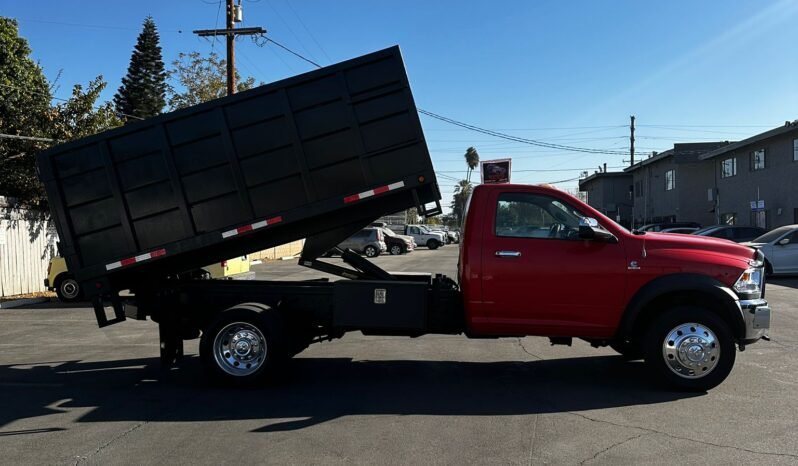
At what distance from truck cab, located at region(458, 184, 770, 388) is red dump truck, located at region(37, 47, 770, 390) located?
1cm

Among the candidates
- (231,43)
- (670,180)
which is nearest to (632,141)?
(670,180)

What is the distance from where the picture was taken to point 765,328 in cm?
639

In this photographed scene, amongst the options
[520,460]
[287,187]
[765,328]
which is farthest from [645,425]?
[287,187]

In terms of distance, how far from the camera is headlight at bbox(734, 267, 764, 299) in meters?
6.36

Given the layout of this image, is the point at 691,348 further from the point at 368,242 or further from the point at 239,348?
the point at 368,242

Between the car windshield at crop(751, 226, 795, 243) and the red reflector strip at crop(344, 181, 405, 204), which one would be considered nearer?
the red reflector strip at crop(344, 181, 405, 204)

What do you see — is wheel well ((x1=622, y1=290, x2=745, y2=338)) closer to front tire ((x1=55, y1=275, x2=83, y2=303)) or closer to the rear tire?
the rear tire

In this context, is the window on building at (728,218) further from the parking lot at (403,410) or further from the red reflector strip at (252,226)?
the red reflector strip at (252,226)

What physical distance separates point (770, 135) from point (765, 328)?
2615 centimetres

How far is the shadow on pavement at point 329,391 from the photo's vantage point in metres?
5.83

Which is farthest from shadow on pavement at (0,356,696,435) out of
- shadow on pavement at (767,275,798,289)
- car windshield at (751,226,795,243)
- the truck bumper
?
car windshield at (751,226,795,243)

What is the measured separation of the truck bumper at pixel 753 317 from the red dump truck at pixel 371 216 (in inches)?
0.5

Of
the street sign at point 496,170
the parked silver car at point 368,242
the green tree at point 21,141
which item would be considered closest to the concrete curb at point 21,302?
the green tree at point 21,141

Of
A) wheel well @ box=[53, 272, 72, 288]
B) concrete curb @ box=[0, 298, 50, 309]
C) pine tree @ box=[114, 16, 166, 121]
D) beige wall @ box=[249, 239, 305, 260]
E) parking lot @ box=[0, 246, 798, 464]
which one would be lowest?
parking lot @ box=[0, 246, 798, 464]
